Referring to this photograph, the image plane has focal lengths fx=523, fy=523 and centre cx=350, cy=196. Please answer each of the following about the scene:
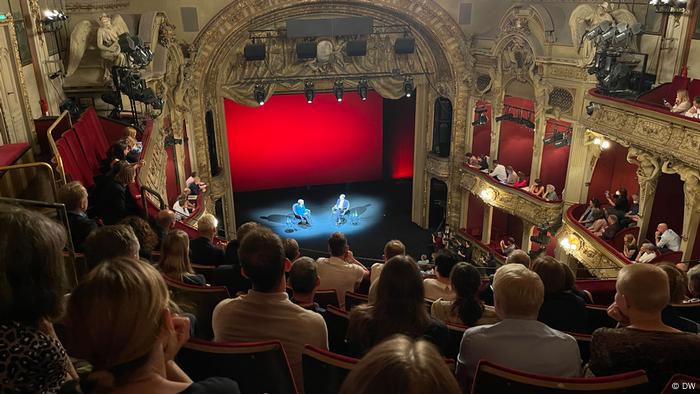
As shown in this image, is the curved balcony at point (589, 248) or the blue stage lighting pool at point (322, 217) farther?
the blue stage lighting pool at point (322, 217)

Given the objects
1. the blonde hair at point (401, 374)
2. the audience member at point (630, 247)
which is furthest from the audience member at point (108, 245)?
the audience member at point (630, 247)

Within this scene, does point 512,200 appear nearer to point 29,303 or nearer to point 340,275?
point 340,275

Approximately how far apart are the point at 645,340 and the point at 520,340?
21.1 inches

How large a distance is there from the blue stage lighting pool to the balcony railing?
6.12m

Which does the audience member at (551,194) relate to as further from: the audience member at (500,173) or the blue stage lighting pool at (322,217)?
the blue stage lighting pool at (322,217)

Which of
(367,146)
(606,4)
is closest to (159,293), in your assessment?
(606,4)

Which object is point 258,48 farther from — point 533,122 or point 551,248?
point 551,248

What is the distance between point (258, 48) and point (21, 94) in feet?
24.1

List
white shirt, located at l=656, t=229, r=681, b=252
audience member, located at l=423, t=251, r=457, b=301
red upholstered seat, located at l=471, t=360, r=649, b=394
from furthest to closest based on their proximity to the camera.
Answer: white shirt, located at l=656, t=229, r=681, b=252 → audience member, located at l=423, t=251, r=457, b=301 → red upholstered seat, located at l=471, t=360, r=649, b=394

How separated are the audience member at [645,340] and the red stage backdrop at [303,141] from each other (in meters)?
14.8

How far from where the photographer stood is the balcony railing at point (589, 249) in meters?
8.95

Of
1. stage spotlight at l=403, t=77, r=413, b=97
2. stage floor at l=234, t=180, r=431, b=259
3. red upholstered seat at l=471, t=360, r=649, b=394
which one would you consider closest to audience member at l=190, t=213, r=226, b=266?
red upholstered seat at l=471, t=360, r=649, b=394

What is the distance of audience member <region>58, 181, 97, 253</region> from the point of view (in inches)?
165

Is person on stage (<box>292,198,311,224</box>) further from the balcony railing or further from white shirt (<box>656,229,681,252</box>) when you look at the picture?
white shirt (<box>656,229,681,252</box>)
